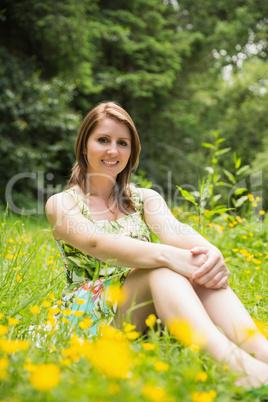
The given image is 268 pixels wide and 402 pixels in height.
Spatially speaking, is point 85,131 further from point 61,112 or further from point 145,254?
point 61,112

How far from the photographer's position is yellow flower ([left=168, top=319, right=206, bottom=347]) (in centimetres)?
118

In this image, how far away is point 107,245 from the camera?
1537 millimetres

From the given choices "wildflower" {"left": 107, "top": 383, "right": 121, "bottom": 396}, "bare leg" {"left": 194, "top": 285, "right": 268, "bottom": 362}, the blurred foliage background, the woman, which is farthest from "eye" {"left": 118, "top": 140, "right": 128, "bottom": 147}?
the blurred foliage background

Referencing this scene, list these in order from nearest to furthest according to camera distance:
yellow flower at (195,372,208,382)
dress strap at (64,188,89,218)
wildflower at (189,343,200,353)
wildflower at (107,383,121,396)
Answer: wildflower at (107,383,121,396), yellow flower at (195,372,208,382), wildflower at (189,343,200,353), dress strap at (64,188,89,218)

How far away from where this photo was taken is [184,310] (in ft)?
4.23

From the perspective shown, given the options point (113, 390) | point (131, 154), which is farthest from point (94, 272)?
point (113, 390)

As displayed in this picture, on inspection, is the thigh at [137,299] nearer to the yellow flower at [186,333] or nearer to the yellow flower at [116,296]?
the yellow flower at [116,296]

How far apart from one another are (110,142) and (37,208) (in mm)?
5630

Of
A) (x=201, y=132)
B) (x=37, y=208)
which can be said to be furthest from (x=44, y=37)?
(x=201, y=132)

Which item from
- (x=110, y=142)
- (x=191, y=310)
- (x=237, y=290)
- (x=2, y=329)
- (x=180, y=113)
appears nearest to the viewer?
(x=2, y=329)

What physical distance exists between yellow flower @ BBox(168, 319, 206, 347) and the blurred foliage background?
4396mm

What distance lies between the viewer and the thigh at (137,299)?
1494mm

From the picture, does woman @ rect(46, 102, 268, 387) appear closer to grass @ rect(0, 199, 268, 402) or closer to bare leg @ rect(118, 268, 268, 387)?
bare leg @ rect(118, 268, 268, 387)

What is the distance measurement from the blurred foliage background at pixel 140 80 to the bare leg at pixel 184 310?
4.20 metres
